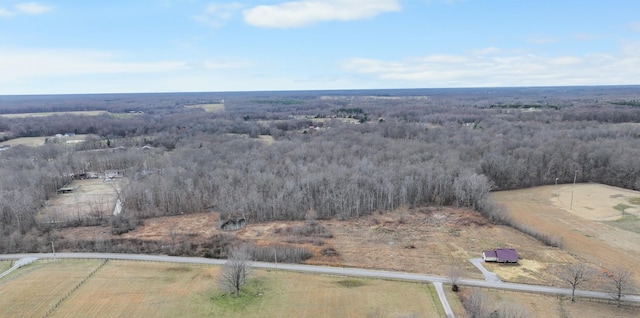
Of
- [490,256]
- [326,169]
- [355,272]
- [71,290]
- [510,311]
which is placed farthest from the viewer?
[326,169]

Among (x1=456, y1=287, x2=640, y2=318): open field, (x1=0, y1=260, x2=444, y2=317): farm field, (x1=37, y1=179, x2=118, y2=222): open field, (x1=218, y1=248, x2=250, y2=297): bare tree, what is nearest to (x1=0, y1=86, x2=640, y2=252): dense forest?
(x1=37, y1=179, x2=118, y2=222): open field

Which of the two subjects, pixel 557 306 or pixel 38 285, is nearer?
pixel 557 306

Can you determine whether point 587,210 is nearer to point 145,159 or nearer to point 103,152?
point 145,159

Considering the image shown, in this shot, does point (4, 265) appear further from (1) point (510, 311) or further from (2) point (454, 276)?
(1) point (510, 311)

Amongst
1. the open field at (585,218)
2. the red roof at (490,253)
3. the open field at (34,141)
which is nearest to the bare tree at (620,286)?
the open field at (585,218)

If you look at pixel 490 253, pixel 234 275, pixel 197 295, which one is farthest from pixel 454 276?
pixel 197 295

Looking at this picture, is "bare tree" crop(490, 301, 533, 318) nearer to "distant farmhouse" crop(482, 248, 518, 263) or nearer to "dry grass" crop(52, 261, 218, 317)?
"distant farmhouse" crop(482, 248, 518, 263)
